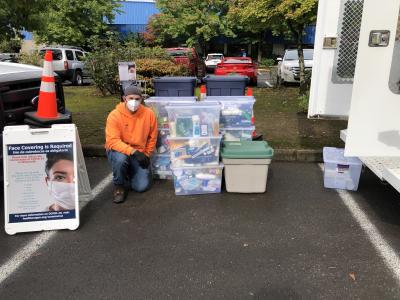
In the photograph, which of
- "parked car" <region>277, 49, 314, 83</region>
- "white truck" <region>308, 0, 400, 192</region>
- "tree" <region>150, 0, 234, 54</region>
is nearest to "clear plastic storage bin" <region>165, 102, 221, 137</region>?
"white truck" <region>308, 0, 400, 192</region>

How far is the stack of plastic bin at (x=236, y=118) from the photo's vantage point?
4.80 m

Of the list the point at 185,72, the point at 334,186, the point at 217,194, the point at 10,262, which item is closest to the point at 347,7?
the point at 334,186

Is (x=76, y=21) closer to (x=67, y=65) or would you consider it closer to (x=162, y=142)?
(x=67, y=65)

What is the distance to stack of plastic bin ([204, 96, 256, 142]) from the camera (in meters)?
4.80

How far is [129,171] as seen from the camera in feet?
15.3

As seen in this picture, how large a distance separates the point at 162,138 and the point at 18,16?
5021 mm

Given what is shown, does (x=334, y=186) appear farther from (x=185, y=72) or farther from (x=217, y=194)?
(x=185, y=72)

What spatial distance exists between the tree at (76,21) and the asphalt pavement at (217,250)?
90.3ft

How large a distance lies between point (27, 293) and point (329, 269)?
2.22 metres

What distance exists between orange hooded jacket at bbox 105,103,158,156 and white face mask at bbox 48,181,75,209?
0.81 m

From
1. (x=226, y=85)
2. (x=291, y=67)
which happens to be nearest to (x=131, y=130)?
(x=226, y=85)

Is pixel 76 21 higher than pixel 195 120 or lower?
higher

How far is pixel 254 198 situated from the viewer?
4.48m

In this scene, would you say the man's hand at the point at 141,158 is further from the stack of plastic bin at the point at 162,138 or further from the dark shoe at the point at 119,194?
the stack of plastic bin at the point at 162,138
